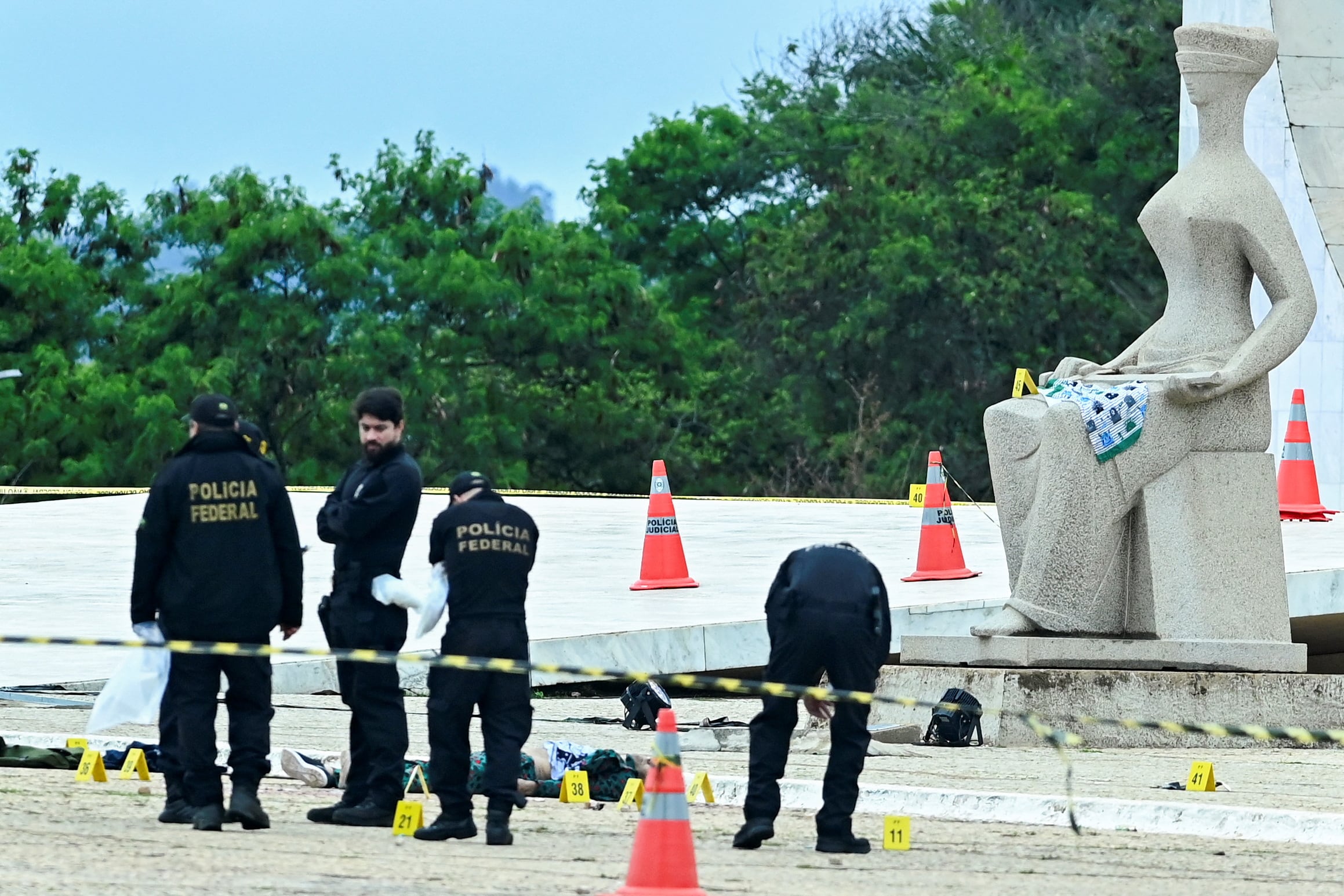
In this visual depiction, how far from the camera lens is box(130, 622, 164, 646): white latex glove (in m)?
8.25

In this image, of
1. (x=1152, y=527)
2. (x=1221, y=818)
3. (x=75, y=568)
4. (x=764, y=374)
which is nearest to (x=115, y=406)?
(x=764, y=374)

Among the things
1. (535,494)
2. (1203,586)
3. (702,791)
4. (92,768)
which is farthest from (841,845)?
(535,494)

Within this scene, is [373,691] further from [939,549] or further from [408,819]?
[939,549]

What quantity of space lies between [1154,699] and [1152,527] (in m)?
0.84

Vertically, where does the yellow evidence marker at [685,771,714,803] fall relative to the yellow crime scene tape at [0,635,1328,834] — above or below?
below

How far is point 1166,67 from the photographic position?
4291cm

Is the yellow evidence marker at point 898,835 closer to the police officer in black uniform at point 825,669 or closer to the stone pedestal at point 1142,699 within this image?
the police officer in black uniform at point 825,669

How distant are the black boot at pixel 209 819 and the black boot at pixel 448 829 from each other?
641mm

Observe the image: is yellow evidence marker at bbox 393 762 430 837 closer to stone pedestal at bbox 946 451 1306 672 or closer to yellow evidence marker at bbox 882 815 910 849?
yellow evidence marker at bbox 882 815 910 849

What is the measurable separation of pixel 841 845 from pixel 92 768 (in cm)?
326

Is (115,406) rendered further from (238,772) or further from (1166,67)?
(238,772)

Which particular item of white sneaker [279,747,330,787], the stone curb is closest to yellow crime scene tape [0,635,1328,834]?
the stone curb

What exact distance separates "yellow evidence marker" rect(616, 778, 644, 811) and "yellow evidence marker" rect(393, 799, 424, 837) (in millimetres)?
1285

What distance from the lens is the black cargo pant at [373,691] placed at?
8.41 meters
